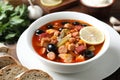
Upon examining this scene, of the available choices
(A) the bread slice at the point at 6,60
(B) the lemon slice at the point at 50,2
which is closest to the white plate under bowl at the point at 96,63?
(A) the bread slice at the point at 6,60

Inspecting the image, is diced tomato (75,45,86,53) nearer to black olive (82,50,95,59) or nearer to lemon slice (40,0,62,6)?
black olive (82,50,95,59)

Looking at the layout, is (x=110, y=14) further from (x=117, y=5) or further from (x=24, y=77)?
(x=24, y=77)

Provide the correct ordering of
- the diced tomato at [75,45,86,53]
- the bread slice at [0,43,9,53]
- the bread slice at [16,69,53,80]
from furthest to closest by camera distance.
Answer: the bread slice at [0,43,9,53] < the diced tomato at [75,45,86,53] < the bread slice at [16,69,53,80]

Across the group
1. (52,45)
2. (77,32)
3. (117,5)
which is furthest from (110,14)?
(52,45)

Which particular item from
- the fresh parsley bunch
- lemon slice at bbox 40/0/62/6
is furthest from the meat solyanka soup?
lemon slice at bbox 40/0/62/6

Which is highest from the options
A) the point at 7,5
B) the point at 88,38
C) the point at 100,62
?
the point at 7,5

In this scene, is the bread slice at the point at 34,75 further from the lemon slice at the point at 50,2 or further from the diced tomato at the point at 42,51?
the lemon slice at the point at 50,2
